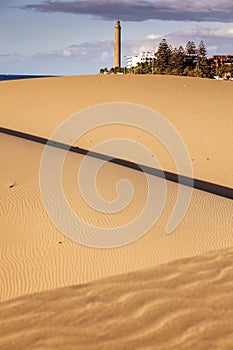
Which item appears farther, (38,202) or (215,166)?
(215,166)

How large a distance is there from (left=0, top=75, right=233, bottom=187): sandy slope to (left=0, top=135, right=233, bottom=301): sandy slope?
3668 mm

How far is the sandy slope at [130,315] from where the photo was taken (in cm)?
368

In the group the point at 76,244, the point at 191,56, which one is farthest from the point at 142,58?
the point at 76,244

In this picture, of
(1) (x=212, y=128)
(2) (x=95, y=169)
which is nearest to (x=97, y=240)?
(2) (x=95, y=169)

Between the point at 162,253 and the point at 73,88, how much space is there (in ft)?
65.9

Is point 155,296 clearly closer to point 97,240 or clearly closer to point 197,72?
point 97,240

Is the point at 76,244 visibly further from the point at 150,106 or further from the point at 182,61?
the point at 182,61

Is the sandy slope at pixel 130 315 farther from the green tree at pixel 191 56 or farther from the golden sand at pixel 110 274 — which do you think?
the green tree at pixel 191 56

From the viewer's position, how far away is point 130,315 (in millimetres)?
4012

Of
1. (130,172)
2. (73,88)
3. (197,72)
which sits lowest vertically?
(197,72)

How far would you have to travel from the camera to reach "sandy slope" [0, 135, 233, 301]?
4613 mm

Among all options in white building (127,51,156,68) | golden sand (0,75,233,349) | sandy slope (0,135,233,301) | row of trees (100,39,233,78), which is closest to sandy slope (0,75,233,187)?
sandy slope (0,135,233,301)

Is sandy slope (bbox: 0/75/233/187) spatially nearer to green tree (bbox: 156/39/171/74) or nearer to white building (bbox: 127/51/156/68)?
green tree (bbox: 156/39/171/74)

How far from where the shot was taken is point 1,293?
4219 mm
